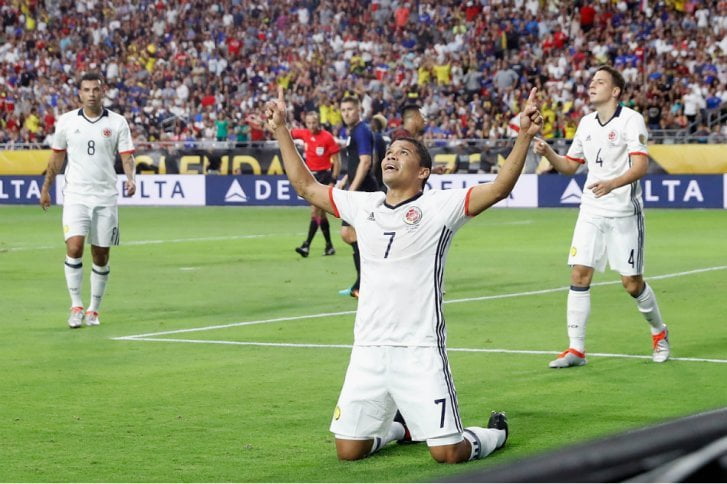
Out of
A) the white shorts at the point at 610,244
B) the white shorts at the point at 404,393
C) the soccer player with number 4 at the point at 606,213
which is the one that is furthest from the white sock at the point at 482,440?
the white shorts at the point at 610,244

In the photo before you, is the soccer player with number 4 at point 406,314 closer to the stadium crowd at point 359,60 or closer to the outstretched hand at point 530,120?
the outstretched hand at point 530,120

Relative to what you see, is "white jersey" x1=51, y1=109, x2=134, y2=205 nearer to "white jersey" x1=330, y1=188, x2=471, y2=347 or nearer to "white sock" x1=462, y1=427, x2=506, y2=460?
"white jersey" x1=330, y1=188, x2=471, y2=347

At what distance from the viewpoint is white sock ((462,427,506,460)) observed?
23.0ft

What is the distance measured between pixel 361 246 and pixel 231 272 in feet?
40.1

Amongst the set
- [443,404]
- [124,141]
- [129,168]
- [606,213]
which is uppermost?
[124,141]

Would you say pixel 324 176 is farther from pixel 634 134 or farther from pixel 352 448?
pixel 352 448

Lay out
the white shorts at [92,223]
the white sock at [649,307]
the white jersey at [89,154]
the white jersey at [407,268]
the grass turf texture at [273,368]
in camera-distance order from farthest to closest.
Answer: the white jersey at [89,154] < the white shorts at [92,223] < the white sock at [649,307] < the grass turf texture at [273,368] < the white jersey at [407,268]

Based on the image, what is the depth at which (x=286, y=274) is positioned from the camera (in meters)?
18.8

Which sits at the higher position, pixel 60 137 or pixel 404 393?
pixel 60 137

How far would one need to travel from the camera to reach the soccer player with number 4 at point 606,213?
10.4 metres

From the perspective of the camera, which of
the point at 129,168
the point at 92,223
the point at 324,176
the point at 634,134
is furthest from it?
the point at 324,176

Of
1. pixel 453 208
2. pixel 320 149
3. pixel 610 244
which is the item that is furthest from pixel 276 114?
pixel 320 149

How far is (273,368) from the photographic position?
10.6 metres

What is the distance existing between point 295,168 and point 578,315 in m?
3.76
